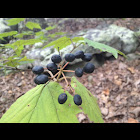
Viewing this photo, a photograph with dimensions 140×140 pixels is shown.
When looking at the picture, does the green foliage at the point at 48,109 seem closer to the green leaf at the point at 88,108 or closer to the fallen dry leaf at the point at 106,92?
the green leaf at the point at 88,108

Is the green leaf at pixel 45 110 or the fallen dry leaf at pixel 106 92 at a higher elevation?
the green leaf at pixel 45 110

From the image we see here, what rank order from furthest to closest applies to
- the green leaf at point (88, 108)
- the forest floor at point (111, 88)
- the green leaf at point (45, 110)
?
1. the forest floor at point (111, 88)
2. the green leaf at point (88, 108)
3. the green leaf at point (45, 110)

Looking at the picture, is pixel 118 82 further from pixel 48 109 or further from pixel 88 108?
pixel 48 109

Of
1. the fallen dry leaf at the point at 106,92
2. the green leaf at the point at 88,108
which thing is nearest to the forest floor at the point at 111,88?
the fallen dry leaf at the point at 106,92

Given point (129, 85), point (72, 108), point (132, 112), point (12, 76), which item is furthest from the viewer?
point (12, 76)

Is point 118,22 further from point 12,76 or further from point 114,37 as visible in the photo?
point 12,76
